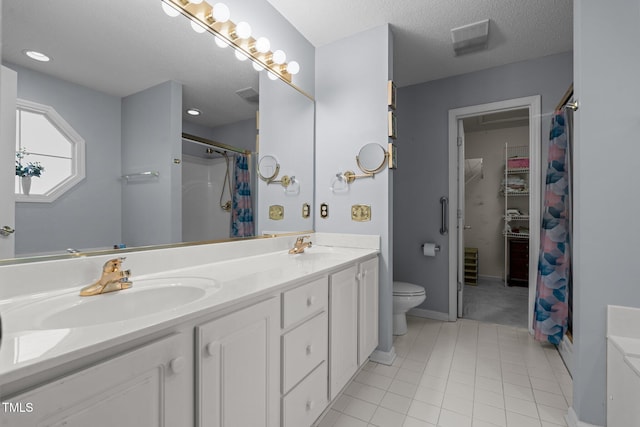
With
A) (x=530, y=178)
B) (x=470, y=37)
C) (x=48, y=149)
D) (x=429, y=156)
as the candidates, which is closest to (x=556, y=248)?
(x=530, y=178)

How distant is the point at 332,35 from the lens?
7.27 ft

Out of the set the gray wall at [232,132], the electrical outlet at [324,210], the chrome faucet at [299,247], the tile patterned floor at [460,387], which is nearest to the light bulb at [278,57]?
the gray wall at [232,132]

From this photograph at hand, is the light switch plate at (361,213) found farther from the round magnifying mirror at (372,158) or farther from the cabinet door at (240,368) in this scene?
the cabinet door at (240,368)

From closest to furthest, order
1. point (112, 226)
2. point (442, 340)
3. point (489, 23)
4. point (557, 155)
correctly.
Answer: point (112, 226) < point (489, 23) < point (557, 155) < point (442, 340)

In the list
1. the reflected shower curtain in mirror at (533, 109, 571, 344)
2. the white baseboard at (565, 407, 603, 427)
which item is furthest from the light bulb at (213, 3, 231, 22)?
the white baseboard at (565, 407, 603, 427)

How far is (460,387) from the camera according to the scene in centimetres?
179

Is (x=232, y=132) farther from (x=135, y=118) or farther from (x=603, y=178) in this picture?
(x=603, y=178)

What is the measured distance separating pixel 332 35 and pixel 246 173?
4.26 ft

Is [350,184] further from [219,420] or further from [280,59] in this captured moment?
[219,420]

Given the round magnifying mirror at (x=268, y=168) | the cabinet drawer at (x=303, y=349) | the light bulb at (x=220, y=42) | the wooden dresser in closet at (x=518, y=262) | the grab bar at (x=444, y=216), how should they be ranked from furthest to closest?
1. the wooden dresser in closet at (x=518, y=262)
2. the grab bar at (x=444, y=216)
3. the round magnifying mirror at (x=268, y=168)
4. the light bulb at (x=220, y=42)
5. the cabinet drawer at (x=303, y=349)

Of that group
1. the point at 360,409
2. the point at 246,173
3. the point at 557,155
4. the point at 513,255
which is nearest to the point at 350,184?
the point at 246,173

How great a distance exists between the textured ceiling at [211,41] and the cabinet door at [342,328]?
42.4 inches

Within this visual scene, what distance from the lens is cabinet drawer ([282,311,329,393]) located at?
1.13m

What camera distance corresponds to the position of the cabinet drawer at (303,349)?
1133 millimetres
